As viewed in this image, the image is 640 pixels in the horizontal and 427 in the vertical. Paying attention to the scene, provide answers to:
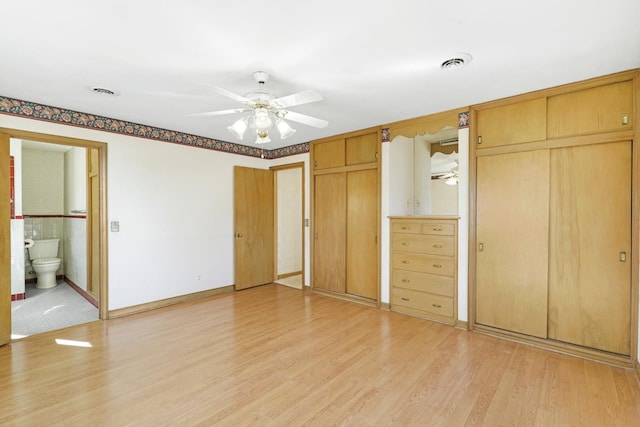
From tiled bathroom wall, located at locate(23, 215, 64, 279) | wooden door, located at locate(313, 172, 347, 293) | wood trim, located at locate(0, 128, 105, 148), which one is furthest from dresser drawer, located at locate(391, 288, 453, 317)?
tiled bathroom wall, located at locate(23, 215, 64, 279)

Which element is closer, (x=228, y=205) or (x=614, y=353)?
(x=614, y=353)

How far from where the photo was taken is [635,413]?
6.34 ft

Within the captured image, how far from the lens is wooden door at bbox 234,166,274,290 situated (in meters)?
5.00

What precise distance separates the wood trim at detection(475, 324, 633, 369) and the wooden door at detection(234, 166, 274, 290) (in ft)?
11.2

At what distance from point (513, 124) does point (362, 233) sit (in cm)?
217

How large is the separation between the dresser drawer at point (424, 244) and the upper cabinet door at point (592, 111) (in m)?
1.42

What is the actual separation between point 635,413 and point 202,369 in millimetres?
2998

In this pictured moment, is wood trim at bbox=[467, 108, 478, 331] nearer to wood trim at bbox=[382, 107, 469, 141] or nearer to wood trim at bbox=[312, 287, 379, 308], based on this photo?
wood trim at bbox=[382, 107, 469, 141]

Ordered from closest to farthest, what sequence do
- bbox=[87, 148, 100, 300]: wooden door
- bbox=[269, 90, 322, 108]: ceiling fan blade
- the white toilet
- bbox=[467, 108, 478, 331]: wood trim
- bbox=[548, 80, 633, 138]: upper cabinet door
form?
bbox=[269, 90, 322, 108]: ceiling fan blade < bbox=[548, 80, 633, 138]: upper cabinet door < bbox=[467, 108, 478, 331]: wood trim < bbox=[87, 148, 100, 300]: wooden door < the white toilet

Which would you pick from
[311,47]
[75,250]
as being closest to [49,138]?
[75,250]

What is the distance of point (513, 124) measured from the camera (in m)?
3.03

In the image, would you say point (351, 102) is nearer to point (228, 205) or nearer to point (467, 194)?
point (467, 194)

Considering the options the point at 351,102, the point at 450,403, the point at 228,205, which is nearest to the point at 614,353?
the point at 450,403

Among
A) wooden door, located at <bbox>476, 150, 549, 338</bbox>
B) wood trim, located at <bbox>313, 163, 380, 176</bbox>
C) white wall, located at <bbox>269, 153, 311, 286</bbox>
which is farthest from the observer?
white wall, located at <bbox>269, 153, 311, 286</bbox>
